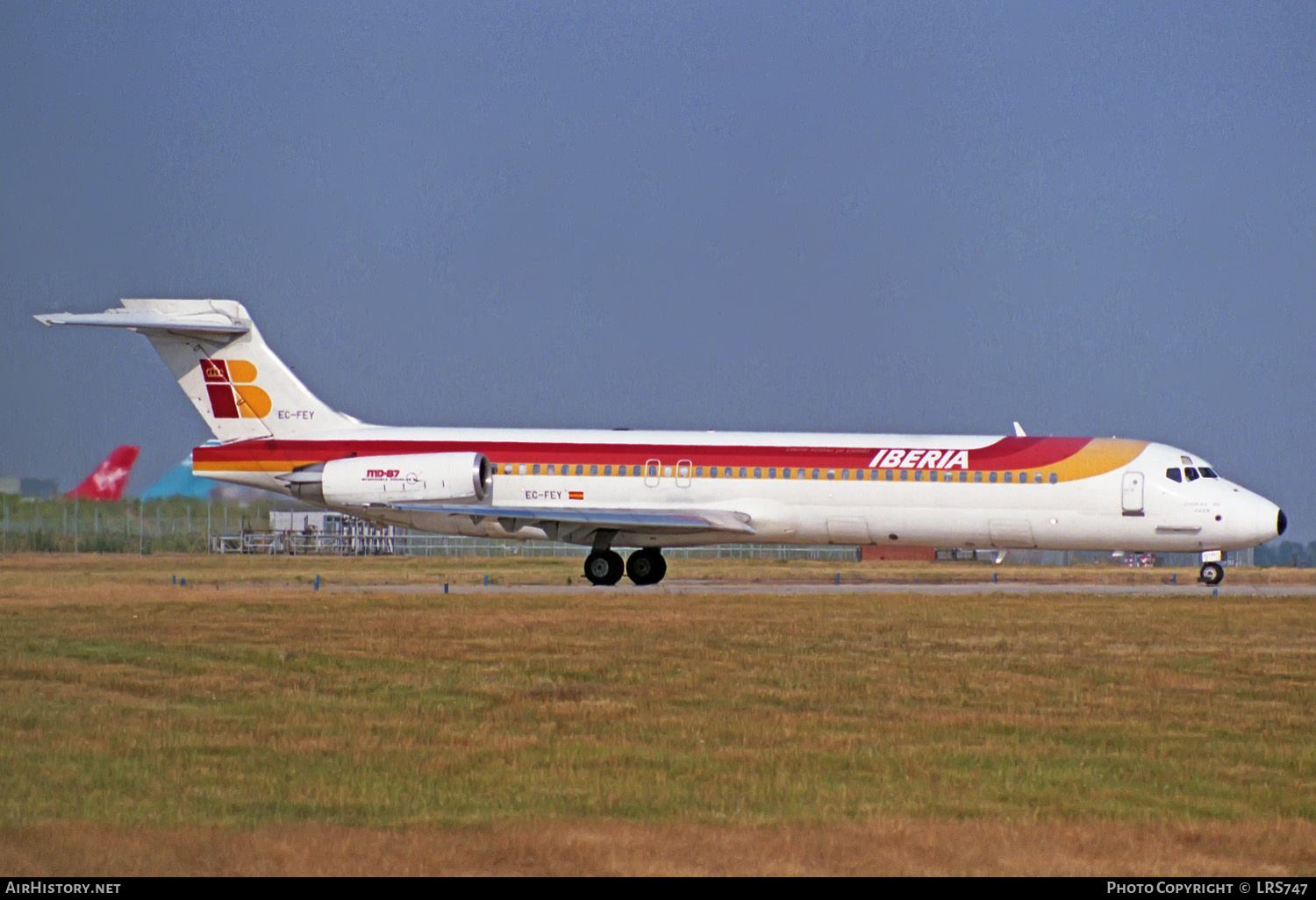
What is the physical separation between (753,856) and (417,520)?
87.7 ft

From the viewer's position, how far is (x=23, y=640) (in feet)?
65.6

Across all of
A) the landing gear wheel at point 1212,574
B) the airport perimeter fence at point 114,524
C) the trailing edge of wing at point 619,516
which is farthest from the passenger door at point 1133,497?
the airport perimeter fence at point 114,524

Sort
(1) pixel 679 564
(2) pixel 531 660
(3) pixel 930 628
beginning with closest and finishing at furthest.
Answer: (2) pixel 531 660
(3) pixel 930 628
(1) pixel 679 564

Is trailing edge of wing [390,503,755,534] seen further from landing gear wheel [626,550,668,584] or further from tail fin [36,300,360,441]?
tail fin [36,300,360,441]

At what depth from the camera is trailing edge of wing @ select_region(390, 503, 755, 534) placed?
109 feet

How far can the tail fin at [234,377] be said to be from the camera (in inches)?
1417

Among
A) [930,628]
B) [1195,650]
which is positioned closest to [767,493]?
[930,628]

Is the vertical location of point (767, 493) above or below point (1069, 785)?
above

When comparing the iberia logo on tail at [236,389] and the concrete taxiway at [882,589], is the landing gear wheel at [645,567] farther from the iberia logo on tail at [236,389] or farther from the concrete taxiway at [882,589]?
the iberia logo on tail at [236,389]

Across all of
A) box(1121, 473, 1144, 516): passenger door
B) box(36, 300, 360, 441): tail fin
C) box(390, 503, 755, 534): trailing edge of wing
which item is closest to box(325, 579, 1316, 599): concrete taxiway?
box(390, 503, 755, 534): trailing edge of wing

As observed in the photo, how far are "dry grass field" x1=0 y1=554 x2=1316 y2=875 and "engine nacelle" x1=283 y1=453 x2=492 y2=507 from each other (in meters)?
9.34

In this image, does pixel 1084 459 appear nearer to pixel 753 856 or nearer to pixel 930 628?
pixel 930 628

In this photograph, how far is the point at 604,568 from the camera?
35.0m

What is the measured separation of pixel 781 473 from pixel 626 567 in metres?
4.32
